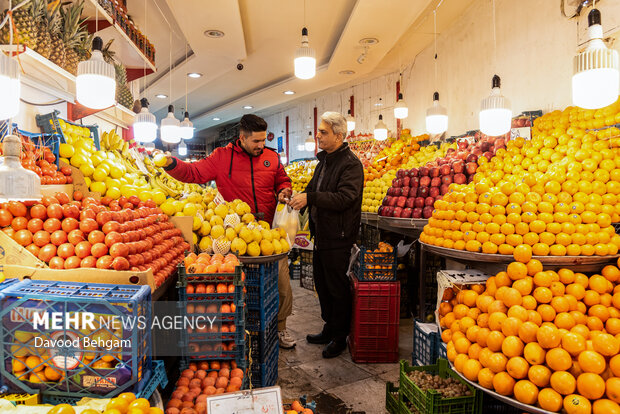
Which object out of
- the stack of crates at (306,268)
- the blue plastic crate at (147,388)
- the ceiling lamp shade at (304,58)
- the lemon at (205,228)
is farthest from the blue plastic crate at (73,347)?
the stack of crates at (306,268)

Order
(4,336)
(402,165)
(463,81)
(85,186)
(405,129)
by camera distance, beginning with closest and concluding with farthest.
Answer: (4,336), (85,186), (463,81), (402,165), (405,129)

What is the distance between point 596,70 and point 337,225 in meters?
2.16

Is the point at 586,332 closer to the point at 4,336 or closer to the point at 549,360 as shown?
the point at 549,360

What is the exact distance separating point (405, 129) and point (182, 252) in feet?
22.2

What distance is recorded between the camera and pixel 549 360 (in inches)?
72.2

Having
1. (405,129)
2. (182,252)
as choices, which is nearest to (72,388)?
(182,252)

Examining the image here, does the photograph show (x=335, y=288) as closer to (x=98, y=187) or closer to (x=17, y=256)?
(x=98, y=187)

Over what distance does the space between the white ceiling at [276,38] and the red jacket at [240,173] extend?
9.17ft

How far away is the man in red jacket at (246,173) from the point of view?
373 cm

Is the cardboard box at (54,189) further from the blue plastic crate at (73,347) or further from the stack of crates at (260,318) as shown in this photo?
the stack of crates at (260,318)

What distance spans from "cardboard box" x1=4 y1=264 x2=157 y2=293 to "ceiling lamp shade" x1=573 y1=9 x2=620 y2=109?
2.78 m

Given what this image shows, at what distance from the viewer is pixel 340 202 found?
352 centimetres

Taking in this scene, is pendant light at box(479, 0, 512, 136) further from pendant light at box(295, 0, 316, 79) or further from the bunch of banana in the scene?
the bunch of banana

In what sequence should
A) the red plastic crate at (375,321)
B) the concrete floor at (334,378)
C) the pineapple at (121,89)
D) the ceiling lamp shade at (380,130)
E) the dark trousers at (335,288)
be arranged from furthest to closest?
the ceiling lamp shade at (380,130)
the pineapple at (121,89)
the dark trousers at (335,288)
the red plastic crate at (375,321)
the concrete floor at (334,378)
